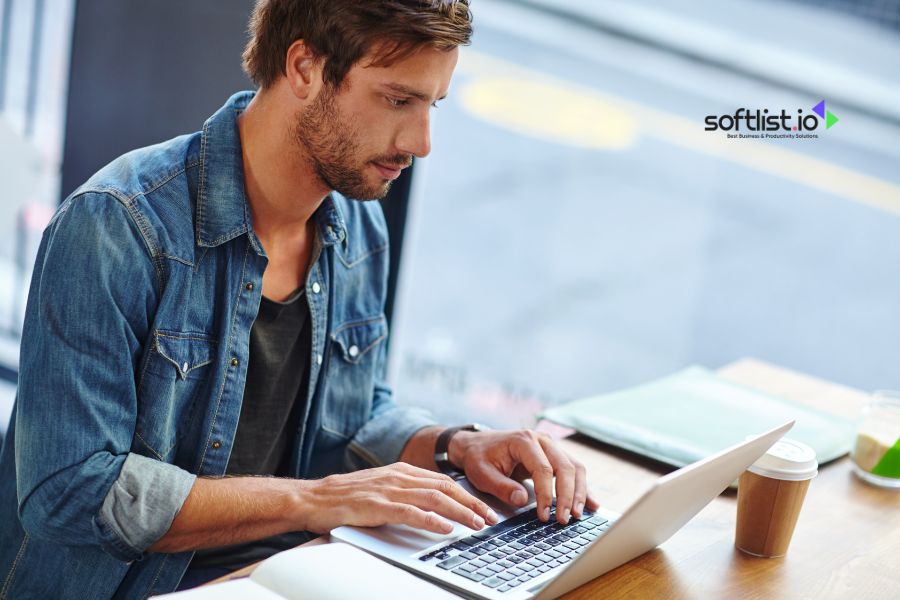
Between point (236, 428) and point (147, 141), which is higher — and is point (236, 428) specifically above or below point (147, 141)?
below

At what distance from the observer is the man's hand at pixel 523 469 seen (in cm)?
109

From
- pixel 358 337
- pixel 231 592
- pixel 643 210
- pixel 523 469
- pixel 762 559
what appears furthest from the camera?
pixel 643 210

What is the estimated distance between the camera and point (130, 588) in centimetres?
115

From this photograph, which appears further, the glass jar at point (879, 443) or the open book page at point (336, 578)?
the glass jar at point (879, 443)

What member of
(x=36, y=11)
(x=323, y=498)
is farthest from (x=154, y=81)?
(x=323, y=498)

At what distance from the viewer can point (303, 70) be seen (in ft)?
4.02

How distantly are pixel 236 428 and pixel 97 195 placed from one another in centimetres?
32

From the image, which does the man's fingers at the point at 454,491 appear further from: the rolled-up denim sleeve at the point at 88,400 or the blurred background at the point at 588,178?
the blurred background at the point at 588,178

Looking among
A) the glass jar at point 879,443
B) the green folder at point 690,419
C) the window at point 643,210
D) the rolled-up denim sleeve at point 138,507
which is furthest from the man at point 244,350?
the window at point 643,210

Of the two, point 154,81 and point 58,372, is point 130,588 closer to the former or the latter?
point 58,372

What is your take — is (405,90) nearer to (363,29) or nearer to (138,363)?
(363,29)

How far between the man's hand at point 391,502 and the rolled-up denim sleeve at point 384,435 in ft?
0.99

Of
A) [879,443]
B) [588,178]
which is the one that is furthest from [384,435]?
[588,178]

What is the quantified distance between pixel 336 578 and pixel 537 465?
1.11 feet
